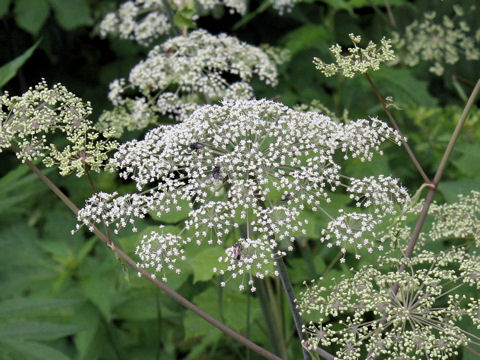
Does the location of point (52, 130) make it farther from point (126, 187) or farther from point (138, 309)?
point (126, 187)

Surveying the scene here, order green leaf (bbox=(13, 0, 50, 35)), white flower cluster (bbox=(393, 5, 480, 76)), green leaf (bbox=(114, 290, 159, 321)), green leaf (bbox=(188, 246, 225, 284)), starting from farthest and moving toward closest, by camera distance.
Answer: green leaf (bbox=(13, 0, 50, 35)) < white flower cluster (bbox=(393, 5, 480, 76)) < green leaf (bbox=(114, 290, 159, 321)) < green leaf (bbox=(188, 246, 225, 284))

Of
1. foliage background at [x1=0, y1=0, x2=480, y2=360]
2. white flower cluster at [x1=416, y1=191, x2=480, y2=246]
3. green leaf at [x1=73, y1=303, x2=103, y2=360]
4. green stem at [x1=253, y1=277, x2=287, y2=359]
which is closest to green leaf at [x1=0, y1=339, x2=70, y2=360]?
foliage background at [x1=0, y1=0, x2=480, y2=360]

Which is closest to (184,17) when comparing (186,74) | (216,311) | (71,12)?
(186,74)

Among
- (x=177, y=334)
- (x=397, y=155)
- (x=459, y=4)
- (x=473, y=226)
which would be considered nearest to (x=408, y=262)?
(x=473, y=226)

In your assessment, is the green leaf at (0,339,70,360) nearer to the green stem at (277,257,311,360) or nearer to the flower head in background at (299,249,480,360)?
the green stem at (277,257,311,360)

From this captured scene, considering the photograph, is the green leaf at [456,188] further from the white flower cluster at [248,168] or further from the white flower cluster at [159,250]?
the white flower cluster at [159,250]
